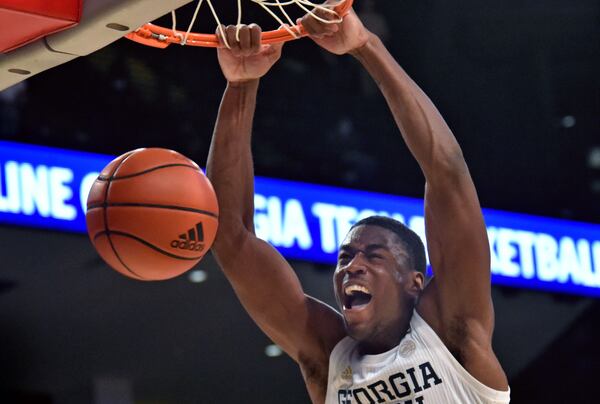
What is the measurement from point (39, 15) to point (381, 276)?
1.40 meters

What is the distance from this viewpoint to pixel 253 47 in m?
3.75

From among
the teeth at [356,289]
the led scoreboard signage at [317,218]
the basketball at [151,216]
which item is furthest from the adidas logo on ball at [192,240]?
the led scoreboard signage at [317,218]

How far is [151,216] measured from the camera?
3361 millimetres

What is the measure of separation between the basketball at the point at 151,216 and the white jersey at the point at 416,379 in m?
0.71

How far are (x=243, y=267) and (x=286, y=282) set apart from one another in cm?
15

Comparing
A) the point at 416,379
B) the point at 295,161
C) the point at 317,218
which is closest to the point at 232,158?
the point at 416,379

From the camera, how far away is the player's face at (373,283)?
152 inches

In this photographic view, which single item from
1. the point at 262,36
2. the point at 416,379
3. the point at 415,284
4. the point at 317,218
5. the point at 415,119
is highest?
the point at 262,36

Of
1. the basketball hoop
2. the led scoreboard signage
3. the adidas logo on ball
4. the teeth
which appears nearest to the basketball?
the adidas logo on ball

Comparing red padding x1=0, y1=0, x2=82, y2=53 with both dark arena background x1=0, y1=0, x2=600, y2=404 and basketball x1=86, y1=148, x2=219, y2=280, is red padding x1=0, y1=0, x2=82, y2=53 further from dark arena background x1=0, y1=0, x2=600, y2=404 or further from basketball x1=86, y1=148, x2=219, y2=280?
dark arena background x1=0, y1=0, x2=600, y2=404

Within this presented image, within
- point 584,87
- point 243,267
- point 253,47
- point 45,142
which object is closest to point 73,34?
point 253,47

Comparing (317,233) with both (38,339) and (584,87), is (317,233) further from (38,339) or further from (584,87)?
(584,87)

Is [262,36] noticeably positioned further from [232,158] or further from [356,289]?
[356,289]

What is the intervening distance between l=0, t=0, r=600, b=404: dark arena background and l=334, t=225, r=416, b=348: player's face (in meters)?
3.50
